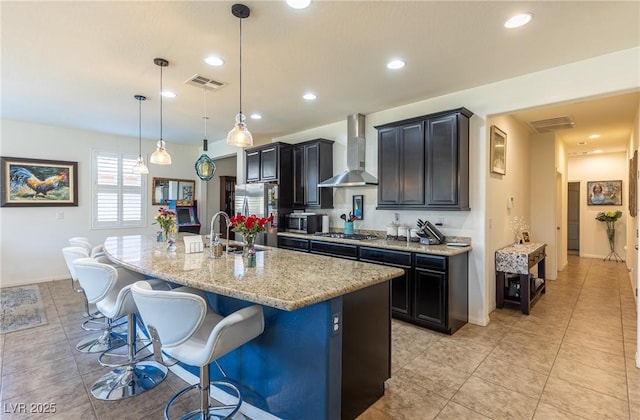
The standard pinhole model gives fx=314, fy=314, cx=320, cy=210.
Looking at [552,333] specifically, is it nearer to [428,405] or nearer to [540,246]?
[540,246]

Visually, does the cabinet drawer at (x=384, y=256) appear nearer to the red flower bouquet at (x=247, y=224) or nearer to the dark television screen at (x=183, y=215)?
the red flower bouquet at (x=247, y=224)

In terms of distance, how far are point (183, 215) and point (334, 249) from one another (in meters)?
4.36

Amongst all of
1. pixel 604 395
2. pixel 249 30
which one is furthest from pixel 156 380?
pixel 604 395

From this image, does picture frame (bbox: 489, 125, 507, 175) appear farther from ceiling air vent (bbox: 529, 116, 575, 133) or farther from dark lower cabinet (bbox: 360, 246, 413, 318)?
dark lower cabinet (bbox: 360, 246, 413, 318)

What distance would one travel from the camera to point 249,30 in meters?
2.46

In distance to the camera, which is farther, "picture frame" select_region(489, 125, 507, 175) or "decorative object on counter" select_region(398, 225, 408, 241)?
→ "decorative object on counter" select_region(398, 225, 408, 241)

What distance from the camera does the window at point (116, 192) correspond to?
607 cm

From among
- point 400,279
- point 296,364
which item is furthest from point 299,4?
point 400,279

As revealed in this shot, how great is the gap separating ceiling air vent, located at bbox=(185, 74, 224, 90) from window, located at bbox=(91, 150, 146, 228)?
383 cm

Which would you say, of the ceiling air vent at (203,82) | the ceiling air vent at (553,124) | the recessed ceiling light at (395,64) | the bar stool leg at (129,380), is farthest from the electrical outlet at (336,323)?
the ceiling air vent at (553,124)

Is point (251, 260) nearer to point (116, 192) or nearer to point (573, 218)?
point (116, 192)

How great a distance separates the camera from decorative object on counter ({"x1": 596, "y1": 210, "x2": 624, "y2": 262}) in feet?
24.2

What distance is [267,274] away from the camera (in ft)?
6.59

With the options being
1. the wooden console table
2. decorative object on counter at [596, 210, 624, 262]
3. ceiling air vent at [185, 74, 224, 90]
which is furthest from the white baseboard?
decorative object on counter at [596, 210, 624, 262]
